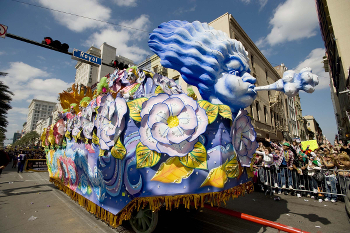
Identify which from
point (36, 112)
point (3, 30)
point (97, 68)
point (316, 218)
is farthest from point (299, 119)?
point (36, 112)

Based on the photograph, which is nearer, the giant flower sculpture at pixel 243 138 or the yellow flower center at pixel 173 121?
the yellow flower center at pixel 173 121

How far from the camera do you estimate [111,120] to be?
340cm

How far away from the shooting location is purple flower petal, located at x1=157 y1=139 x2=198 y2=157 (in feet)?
9.13

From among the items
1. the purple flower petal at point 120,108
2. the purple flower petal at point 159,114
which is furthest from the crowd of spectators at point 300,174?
the purple flower petal at point 120,108

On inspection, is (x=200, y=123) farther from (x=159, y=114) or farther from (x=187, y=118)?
(x=159, y=114)

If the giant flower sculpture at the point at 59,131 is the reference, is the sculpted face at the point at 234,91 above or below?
above

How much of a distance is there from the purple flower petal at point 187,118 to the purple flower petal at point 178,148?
0.80 feet

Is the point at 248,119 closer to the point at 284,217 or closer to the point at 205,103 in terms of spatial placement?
the point at 205,103

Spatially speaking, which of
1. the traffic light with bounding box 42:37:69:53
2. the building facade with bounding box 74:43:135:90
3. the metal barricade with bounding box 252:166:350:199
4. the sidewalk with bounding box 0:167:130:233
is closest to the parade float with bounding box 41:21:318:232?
the sidewalk with bounding box 0:167:130:233

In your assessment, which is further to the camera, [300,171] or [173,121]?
[300,171]

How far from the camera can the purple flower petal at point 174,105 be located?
2.92m

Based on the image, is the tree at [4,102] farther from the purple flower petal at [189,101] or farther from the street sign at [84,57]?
the purple flower petal at [189,101]

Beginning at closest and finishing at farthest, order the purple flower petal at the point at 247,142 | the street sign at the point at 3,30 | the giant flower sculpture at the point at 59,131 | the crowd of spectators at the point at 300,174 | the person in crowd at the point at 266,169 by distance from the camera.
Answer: the purple flower petal at the point at 247,142, the street sign at the point at 3,30, the crowd of spectators at the point at 300,174, the giant flower sculpture at the point at 59,131, the person in crowd at the point at 266,169

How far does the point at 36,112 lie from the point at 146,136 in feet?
461
